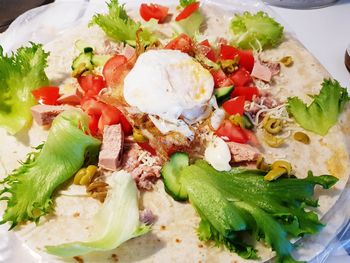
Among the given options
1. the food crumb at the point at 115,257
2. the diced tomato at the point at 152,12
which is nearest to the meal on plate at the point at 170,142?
the food crumb at the point at 115,257

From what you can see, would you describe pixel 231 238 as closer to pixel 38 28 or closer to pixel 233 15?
pixel 233 15

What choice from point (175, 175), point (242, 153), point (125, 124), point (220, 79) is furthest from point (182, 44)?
point (175, 175)

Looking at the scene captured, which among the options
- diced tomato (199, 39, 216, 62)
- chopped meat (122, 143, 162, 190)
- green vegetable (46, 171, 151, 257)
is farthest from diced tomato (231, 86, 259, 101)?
green vegetable (46, 171, 151, 257)

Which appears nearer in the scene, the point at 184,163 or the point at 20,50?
the point at 184,163

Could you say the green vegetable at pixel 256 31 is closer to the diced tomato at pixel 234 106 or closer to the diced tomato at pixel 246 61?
the diced tomato at pixel 246 61

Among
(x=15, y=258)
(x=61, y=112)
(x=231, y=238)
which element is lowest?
(x=15, y=258)

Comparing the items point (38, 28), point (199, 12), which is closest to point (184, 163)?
point (199, 12)

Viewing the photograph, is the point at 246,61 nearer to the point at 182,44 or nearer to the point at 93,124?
the point at 182,44
